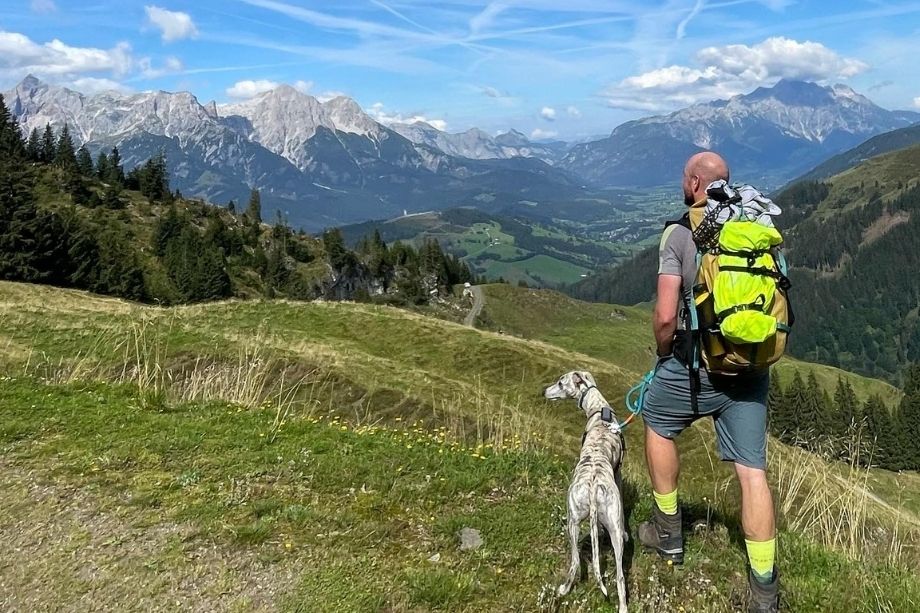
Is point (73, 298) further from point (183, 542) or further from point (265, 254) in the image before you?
point (265, 254)

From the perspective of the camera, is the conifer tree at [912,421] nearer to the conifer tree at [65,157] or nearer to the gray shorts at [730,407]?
the gray shorts at [730,407]

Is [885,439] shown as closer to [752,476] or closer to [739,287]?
[752,476]

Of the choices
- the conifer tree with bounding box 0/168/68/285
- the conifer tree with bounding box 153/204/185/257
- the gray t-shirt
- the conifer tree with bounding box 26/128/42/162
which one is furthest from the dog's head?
the conifer tree with bounding box 26/128/42/162

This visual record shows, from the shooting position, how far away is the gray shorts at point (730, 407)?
214 inches

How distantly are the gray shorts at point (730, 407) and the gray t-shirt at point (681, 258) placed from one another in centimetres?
55

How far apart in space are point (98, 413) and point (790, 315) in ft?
31.9

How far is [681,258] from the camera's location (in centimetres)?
558

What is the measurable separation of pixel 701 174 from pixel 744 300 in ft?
5.09

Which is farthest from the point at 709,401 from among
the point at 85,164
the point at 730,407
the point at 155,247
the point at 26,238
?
the point at 85,164

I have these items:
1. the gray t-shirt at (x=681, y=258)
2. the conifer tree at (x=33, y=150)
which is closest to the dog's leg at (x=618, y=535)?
the gray t-shirt at (x=681, y=258)

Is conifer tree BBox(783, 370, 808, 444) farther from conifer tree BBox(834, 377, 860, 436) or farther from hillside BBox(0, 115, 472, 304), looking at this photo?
hillside BBox(0, 115, 472, 304)

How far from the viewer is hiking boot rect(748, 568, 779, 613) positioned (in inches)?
208

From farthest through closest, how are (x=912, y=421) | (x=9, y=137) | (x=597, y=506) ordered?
(x=9, y=137), (x=912, y=421), (x=597, y=506)

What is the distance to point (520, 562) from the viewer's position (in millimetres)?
6141
